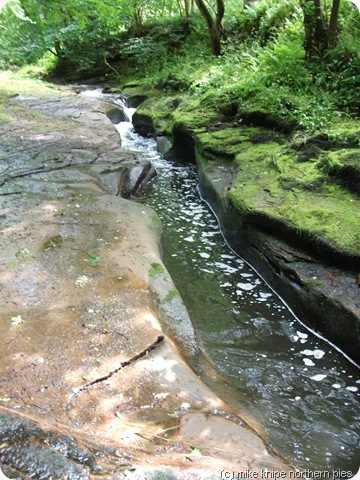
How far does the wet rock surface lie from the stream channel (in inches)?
22.9

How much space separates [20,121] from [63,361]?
836cm

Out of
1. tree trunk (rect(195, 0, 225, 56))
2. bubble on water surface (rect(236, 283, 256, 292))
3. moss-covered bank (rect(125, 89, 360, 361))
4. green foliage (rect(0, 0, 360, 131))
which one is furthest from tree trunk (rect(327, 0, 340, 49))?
bubble on water surface (rect(236, 283, 256, 292))

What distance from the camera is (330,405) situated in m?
3.88

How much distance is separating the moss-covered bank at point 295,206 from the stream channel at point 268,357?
0.22 meters

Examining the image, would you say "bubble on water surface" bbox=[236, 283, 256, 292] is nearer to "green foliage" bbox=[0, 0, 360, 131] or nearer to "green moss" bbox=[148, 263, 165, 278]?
"green moss" bbox=[148, 263, 165, 278]

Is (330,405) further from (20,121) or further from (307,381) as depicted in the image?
(20,121)

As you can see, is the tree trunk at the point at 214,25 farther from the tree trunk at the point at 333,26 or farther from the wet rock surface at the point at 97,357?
the wet rock surface at the point at 97,357

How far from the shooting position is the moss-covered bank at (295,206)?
4.70 metres

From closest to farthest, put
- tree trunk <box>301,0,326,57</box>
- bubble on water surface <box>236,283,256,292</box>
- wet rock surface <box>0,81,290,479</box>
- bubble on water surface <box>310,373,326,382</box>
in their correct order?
wet rock surface <box>0,81,290,479</box> → bubble on water surface <box>310,373,326,382</box> → bubble on water surface <box>236,283,256,292</box> → tree trunk <box>301,0,326,57</box>

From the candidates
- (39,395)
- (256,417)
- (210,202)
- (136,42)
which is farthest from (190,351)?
(136,42)

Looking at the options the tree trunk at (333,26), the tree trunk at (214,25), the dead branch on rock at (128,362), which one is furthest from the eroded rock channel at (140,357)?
the tree trunk at (214,25)

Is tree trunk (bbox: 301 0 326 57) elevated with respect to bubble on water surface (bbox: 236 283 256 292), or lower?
elevated

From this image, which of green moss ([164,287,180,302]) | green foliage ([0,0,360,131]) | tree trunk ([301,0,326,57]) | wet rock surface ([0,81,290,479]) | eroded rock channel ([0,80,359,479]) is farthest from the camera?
tree trunk ([301,0,326,57])

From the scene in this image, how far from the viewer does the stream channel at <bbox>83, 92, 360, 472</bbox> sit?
139 inches
